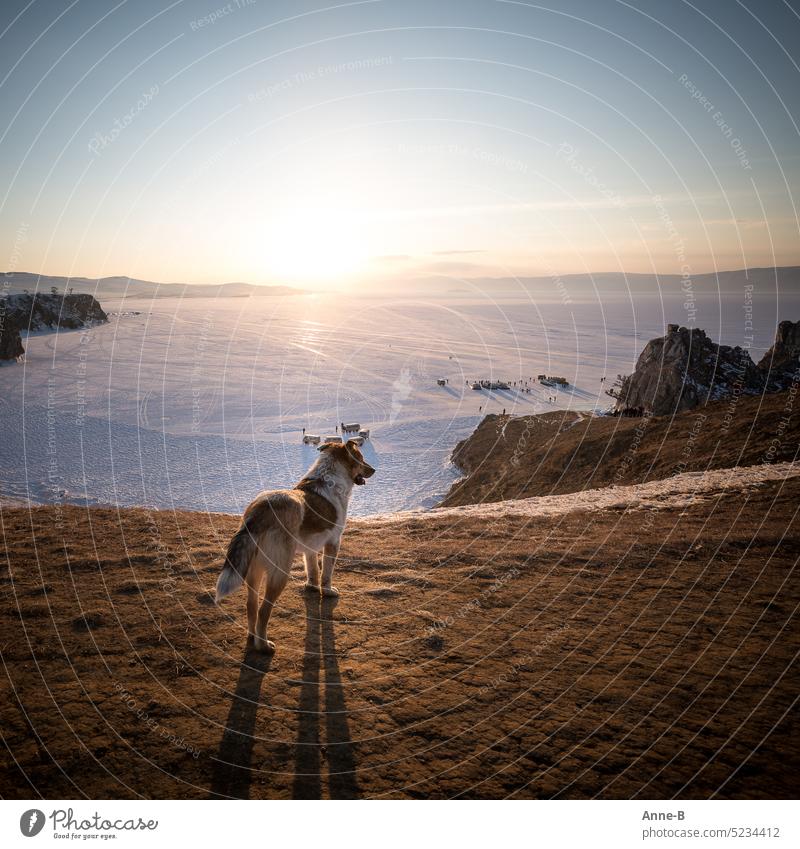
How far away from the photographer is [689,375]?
193 feet

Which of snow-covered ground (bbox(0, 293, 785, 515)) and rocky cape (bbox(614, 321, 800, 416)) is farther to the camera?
rocky cape (bbox(614, 321, 800, 416))

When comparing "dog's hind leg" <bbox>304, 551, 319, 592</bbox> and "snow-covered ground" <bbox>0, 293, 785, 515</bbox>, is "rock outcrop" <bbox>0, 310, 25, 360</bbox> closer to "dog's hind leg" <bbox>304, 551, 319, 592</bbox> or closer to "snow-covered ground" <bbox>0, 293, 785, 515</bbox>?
"snow-covered ground" <bbox>0, 293, 785, 515</bbox>

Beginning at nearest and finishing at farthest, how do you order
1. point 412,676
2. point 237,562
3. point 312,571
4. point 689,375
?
point 237,562 < point 412,676 < point 312,571 < point 689,375

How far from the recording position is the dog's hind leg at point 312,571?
8164 mm

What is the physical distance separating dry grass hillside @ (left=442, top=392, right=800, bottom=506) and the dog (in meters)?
18.0

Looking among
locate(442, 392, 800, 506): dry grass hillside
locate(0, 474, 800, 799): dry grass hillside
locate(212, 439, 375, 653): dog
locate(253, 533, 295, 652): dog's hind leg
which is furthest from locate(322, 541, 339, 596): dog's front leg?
locate(442, 392, 800, 506): dry grass hillside

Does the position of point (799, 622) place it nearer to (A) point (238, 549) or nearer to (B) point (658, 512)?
(B) point (658, 512)

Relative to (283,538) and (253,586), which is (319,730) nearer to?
(253,586)

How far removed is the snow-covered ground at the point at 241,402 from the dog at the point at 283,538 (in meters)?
34.3

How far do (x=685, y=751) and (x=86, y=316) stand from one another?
201 metres

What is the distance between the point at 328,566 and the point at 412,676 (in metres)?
2.63

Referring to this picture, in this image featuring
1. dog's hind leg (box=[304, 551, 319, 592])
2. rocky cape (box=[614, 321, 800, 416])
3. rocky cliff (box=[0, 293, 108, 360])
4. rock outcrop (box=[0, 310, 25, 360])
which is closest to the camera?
dog's hind leg (box=[304, 551, 319, 592])

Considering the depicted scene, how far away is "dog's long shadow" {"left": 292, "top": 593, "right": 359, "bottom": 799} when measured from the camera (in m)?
4.21

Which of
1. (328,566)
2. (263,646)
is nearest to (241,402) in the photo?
(328,566)
